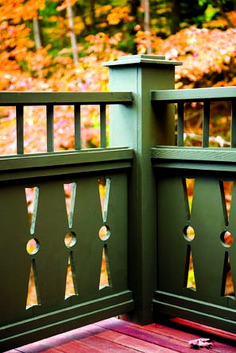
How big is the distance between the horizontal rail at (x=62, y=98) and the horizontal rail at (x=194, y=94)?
16 cm

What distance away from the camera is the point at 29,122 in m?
6.83

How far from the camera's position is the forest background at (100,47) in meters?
6.85

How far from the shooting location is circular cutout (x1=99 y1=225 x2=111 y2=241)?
306cm

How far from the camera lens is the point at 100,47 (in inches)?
295

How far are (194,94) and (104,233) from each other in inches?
34.0

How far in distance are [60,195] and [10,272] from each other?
0.44 meters

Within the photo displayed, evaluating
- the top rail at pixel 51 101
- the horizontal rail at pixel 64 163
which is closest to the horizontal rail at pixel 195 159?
the horizontal rail at pixel 64 163

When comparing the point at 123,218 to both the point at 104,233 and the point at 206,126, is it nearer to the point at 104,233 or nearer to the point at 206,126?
the point at 104,233

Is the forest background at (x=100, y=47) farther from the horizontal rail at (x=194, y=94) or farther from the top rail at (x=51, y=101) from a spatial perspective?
the top rail at (x=51, y=101)

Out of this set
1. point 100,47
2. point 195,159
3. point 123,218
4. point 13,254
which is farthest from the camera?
point 100,47

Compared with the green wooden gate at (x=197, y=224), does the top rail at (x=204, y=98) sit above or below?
above

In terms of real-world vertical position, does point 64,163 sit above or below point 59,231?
above

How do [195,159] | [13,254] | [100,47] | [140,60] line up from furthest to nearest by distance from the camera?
[100,47]
[140,60]
[195,159]
[13,254]

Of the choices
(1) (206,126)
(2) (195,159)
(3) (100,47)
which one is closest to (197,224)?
(2) (195,159)
